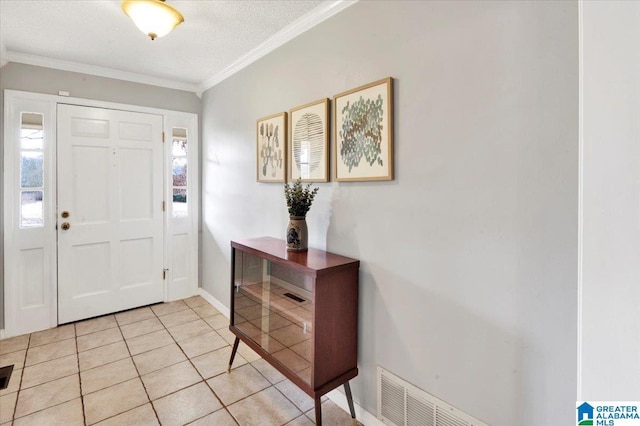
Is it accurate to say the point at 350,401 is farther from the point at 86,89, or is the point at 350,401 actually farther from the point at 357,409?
the point at 86,89

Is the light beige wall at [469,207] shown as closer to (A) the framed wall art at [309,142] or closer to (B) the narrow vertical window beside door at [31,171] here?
(A) the framed wall art at [309,142]

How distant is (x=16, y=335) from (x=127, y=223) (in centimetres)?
131

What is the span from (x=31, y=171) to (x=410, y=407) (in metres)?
3.61

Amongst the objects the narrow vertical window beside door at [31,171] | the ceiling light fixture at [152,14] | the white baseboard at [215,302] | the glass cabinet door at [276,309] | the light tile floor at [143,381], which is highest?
the ceiling light fixture at [152,14]

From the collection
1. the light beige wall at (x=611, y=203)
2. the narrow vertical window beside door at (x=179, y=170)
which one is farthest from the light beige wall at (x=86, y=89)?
the light beige wall at (x=611, y=203)

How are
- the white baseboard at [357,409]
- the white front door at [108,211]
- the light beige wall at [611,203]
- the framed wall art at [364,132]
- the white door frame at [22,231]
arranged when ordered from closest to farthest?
the light beige wall at [611,203]
the framed wall art at [364,132]
the white baseboard at [357,409]
the white door frame at [22,231]
the white front door at [108,211]

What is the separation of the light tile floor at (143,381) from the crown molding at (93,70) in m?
2.47

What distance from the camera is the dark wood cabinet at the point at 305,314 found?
1.67 meters

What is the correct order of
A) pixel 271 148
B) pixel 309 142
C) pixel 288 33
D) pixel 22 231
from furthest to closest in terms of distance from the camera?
pixel 22 231 → pixel 271 148 → pixel 288 33 → pixel 309 142

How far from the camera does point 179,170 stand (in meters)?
3.68

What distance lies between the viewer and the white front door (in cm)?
308

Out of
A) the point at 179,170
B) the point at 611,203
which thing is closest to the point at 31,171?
the point at 179,170

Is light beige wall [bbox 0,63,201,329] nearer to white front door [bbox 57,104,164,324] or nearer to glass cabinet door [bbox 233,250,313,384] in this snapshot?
white front door [bbox 57,104,164,324]

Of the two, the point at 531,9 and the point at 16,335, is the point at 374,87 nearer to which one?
the point at 531,9
